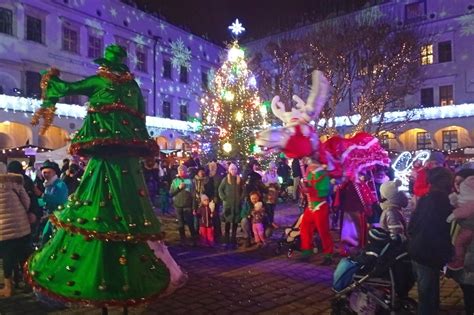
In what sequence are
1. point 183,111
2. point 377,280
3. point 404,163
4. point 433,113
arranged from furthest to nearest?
point 183,111, point 433,113, point 404,163, point 377,280

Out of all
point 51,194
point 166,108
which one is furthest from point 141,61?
point 51,194

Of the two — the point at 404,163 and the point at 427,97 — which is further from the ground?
the point at 427,97

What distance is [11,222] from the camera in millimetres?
6055

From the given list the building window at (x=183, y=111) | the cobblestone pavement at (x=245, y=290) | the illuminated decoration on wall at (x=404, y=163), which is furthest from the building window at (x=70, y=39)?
the cobblestone pavement at (x=245, y=290)

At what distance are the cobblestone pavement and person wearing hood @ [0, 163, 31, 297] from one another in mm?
396

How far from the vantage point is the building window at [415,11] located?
109 ft

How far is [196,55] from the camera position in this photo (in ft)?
127

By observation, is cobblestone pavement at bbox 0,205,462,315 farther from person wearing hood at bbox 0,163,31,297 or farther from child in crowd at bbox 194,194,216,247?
child in crowd at bbox 194,194,216,247

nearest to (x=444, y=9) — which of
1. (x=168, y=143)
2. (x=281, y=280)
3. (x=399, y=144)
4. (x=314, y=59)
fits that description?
(x=399, y=144)

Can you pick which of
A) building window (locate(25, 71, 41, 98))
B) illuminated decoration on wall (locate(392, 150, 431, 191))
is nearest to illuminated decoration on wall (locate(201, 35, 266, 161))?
illuminated decoration on wall (locate(392, 150, 431, 191))

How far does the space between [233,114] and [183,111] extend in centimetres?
1910

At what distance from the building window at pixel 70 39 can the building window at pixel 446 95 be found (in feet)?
82.4

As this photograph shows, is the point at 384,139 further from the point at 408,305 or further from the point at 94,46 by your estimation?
the point at 408,305

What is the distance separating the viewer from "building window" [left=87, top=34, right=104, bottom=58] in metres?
29.2
